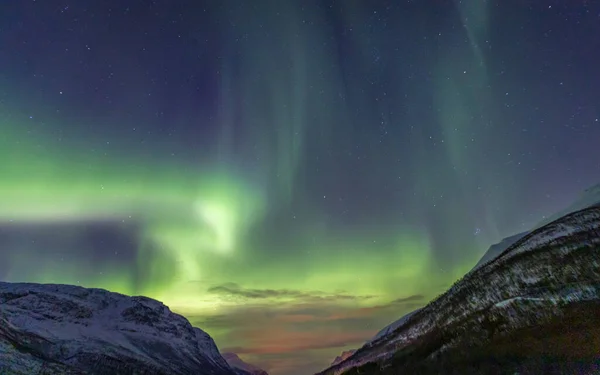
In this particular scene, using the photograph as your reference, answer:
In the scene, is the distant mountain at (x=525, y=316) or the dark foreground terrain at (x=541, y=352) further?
the distant mountain at (x=525, y=316)

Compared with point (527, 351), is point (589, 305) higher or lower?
higher

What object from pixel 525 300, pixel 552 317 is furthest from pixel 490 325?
pixel 552 317

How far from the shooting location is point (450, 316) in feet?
464

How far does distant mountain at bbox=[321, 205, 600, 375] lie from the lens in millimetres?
90188

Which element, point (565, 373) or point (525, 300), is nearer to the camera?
point (565, 373)

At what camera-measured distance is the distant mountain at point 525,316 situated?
9019cm

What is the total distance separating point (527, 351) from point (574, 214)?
44317 millimetres

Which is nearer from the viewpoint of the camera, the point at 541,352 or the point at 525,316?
the point at 541,352

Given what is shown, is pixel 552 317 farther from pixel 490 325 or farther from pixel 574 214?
pixel 574 214

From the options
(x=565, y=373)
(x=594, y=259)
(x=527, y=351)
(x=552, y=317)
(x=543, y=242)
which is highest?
(x=543, y=242)

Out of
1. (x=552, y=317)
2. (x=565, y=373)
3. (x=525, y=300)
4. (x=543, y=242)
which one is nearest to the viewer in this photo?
(x=565, y=373)

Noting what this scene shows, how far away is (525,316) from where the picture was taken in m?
110

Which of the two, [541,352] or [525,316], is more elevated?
[525,316]

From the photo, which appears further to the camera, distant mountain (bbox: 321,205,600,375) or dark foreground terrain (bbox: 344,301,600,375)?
distant mountain (bbox: 321,205,600,375)
